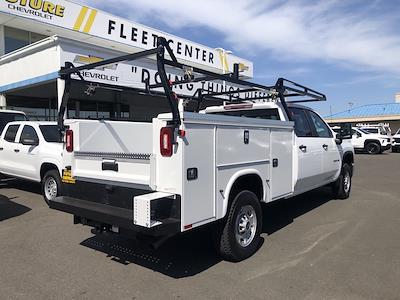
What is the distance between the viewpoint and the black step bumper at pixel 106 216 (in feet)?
12.9

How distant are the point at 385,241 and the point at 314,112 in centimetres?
293

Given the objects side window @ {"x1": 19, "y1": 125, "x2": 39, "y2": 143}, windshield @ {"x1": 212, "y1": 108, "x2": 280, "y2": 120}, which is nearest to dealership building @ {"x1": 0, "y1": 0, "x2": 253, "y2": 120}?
side window @ {"x1": 19, "y1": 125, "x2": 39, "y2": 143}

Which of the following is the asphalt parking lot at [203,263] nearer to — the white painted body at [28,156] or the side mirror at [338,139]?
the white painted body at [28,156]

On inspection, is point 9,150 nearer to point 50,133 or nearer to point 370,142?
point 50,133

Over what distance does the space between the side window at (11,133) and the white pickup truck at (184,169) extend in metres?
5.14

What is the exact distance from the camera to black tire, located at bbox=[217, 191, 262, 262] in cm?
471

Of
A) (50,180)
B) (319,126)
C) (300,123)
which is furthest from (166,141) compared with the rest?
(50,180)

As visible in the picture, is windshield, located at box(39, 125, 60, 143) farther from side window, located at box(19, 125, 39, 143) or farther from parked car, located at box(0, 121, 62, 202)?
side window, located at box(19, 125, 39, 143)

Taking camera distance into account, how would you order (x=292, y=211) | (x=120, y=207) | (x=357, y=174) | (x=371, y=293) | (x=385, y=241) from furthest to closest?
(x=357, y=174), (x=292, y=211), (x=385, y=241), (x=120, y=207), (x=371, y=293)

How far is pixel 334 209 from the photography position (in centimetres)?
801

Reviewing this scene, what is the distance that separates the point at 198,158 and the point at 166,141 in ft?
1.31

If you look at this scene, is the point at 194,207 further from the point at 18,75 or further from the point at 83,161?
the point at 18,75

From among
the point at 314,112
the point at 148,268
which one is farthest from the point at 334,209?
the point at 148,268

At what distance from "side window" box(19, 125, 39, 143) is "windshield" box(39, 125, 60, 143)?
217mm
